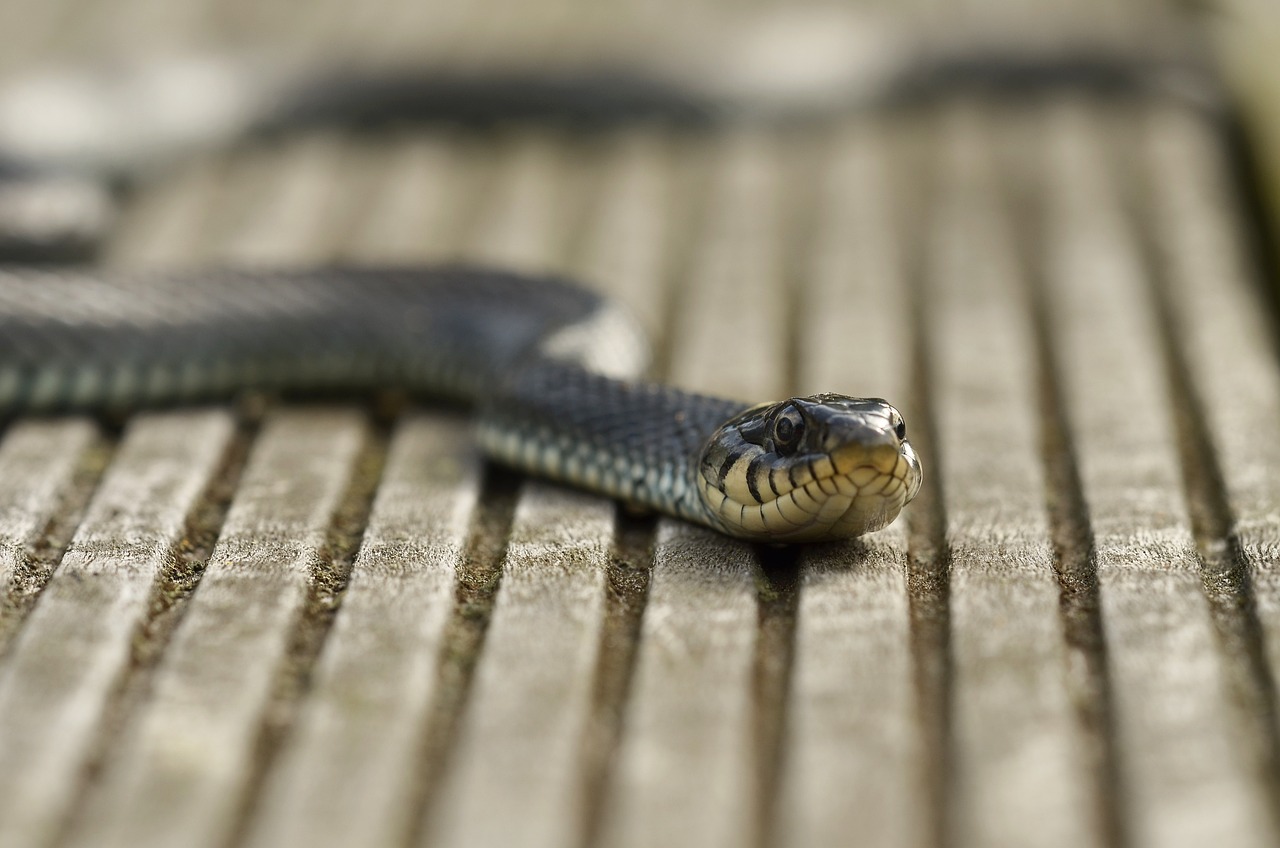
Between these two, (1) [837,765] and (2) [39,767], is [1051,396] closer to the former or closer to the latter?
(1) [837,765]

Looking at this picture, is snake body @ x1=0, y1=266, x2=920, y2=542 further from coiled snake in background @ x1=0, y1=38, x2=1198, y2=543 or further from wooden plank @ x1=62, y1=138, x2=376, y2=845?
wooden plank @ x1=62, y1=138, x2=376, y2=845

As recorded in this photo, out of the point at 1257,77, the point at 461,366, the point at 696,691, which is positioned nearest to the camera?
the point at 696,691

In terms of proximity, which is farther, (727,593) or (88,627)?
(727,593)

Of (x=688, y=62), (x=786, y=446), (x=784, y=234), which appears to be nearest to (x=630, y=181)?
(x=784, y=234)

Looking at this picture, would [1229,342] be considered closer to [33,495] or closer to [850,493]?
[850,493]

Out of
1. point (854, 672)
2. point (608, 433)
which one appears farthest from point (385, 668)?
point (608, 433)

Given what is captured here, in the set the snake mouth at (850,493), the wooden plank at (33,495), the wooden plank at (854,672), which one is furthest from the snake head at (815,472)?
the wooden plank at (33,495)

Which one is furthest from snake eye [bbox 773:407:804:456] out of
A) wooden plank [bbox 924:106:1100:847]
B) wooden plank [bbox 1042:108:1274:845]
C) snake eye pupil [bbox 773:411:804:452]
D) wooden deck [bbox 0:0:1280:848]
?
wooden plank [bbox 1042:108:1274:845]
